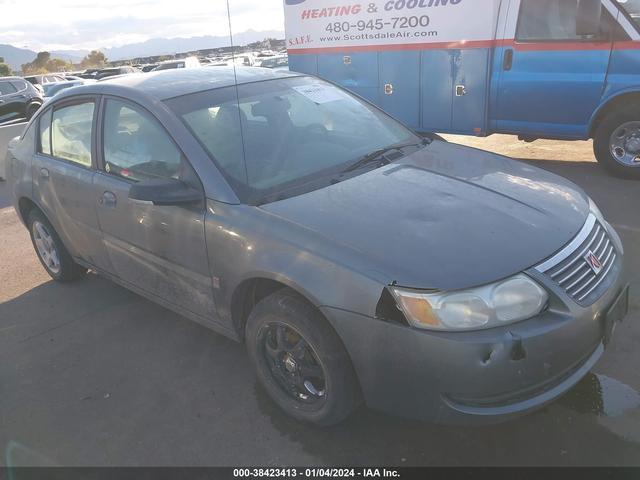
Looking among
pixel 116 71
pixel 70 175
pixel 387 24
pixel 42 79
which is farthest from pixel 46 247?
pixel 116 71

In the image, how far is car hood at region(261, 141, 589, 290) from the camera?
2.09m

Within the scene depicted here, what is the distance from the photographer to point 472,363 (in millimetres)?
1974

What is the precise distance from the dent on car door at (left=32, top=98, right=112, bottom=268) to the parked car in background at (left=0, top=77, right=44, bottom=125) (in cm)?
1057

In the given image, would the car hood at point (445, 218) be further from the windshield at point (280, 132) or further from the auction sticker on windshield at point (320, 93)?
the auction sticker on windshield at point (320, 93)

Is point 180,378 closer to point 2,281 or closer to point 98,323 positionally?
point 98,323

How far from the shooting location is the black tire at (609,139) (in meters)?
5.89

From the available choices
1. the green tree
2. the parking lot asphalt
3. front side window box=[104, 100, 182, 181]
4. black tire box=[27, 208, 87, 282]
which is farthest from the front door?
the green tree

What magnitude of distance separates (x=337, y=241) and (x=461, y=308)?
1.86ft

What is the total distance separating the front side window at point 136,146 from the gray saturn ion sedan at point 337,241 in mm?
12

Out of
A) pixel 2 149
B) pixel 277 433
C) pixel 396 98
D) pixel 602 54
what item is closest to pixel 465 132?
pixel 396 98

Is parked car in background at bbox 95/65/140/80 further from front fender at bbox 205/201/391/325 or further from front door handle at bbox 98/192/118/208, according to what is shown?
front fender at bbox 205/201/391/325

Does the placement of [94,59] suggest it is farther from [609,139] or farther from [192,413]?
[192,413]

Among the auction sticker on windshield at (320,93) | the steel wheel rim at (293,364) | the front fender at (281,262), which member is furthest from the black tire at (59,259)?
the steel wheel rim at (293,364)

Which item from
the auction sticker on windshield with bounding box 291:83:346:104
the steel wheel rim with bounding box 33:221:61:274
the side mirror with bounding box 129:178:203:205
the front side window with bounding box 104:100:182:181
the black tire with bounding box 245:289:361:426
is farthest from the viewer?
the steel wheel rim with bounding box 33:221:61:274
